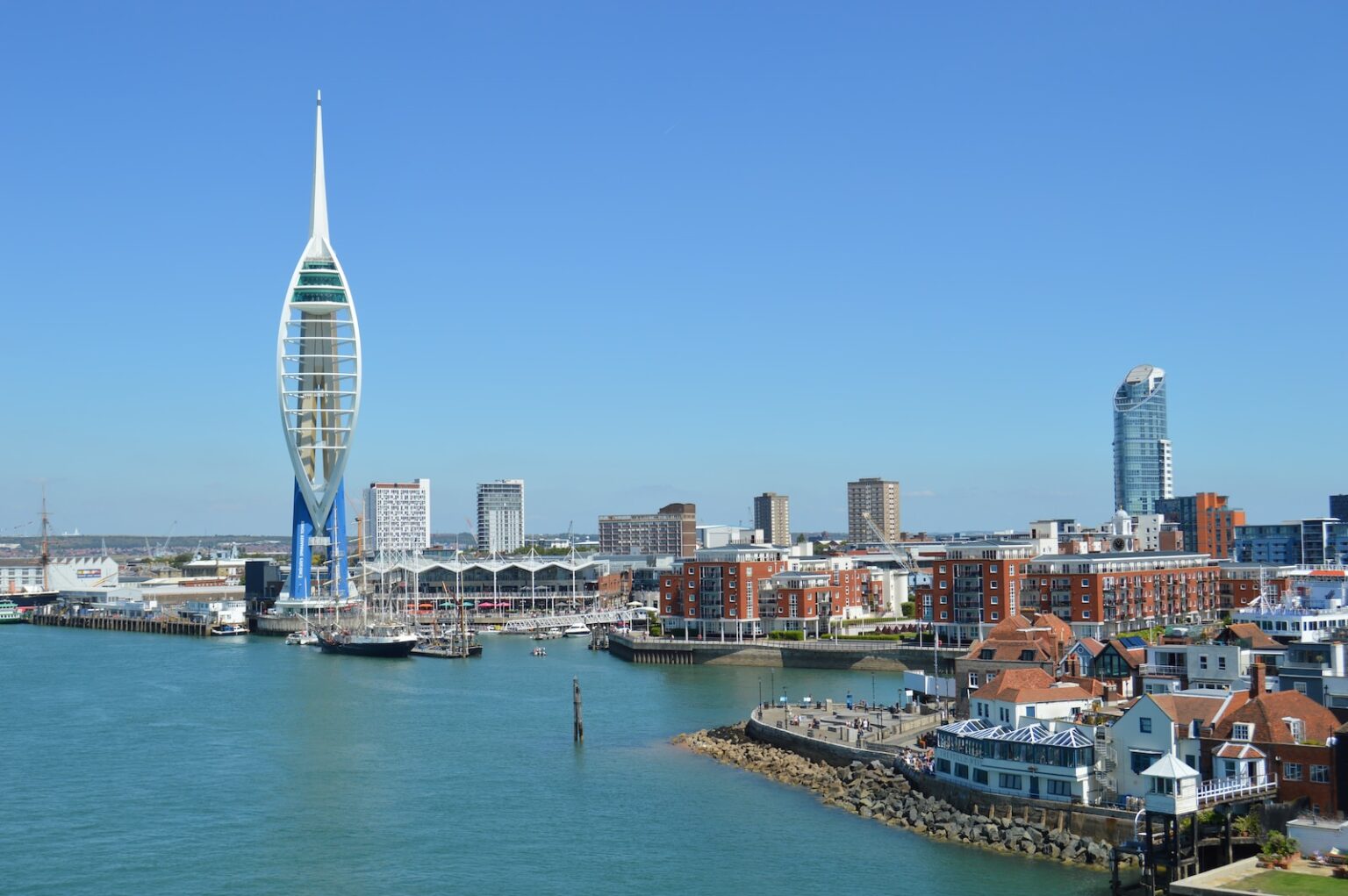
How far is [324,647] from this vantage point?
172 ft

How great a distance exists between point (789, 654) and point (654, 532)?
92.9m

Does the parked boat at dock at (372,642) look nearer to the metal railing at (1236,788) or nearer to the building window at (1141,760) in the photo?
the building window at (1141,760)

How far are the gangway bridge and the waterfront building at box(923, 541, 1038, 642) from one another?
18.9m

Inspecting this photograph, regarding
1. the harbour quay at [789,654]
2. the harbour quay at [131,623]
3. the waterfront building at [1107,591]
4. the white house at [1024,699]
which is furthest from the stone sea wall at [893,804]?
the harbour quay at [131,623]

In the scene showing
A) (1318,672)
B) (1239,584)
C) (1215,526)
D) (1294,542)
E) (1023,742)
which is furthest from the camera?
(1215,526)

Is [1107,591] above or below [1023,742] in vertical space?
above

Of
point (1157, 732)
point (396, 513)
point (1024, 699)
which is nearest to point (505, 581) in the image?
point (1024, 699)

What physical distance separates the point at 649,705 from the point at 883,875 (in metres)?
15.9

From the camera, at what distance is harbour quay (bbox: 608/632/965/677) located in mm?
39312

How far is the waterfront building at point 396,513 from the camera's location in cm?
17025

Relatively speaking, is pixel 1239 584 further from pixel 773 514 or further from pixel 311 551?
pixel 773 514

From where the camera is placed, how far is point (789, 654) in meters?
41.9

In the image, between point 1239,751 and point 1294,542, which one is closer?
point 1239,751

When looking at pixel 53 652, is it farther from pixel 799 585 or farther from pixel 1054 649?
pixel 1054 649
